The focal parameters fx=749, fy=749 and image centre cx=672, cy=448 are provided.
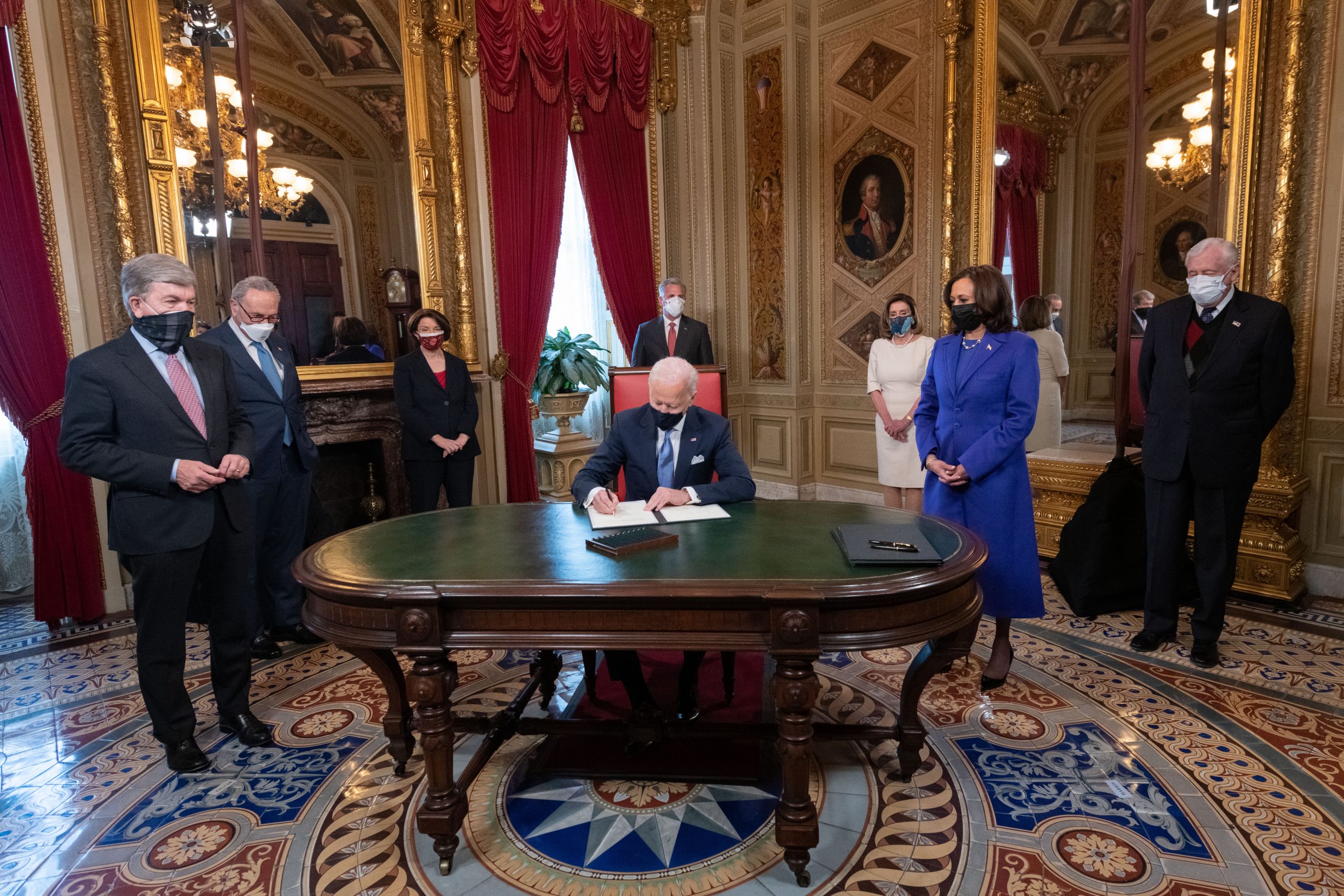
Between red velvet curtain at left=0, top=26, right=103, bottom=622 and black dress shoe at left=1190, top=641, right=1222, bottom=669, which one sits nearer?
black dress shoe at left=1190, top=641, right=1222, bottom=669

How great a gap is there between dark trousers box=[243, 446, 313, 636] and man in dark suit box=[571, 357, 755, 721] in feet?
5.60

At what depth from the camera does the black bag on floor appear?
4.00m

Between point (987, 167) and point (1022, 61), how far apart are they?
72 cm

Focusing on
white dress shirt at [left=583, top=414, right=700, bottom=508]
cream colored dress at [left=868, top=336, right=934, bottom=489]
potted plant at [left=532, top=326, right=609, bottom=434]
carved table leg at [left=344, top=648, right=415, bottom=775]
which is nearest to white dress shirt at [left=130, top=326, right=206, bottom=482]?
carved table leg at [left=344, top=648, right=415, bottom=775]

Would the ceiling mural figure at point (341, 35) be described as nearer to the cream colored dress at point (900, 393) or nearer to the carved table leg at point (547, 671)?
the cream colored dress at point (900, 393)

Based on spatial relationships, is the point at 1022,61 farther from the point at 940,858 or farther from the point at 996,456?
the point at 940,858

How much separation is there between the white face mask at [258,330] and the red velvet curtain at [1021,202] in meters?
4.63

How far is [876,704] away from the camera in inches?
120

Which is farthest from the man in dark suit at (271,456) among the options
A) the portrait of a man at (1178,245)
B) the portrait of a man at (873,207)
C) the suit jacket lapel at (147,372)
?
the portrait of a man at (1178,245)

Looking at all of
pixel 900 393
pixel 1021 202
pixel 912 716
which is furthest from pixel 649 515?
pixel 1021 202

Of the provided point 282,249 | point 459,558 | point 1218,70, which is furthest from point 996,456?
point 282,249

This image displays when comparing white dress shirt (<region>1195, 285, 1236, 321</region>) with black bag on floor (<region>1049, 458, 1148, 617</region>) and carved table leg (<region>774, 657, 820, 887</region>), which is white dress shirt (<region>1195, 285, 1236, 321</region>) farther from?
carved table leg (<region>774, 657, 820, 887</region>)

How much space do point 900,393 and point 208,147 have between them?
443cm

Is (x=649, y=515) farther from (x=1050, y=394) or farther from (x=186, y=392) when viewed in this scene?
(x=1050, y=394)
